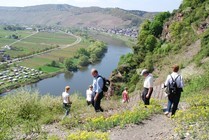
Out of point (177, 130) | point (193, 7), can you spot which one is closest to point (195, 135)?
point (177, 130)

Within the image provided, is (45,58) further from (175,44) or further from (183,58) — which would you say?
(183,58)

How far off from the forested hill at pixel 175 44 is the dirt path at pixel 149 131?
39.4ft

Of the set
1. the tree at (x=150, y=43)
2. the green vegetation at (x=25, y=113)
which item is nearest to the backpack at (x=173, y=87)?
the green vegetation at (x=25, y=113)

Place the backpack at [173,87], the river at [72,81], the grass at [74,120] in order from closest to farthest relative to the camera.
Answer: the grass at [74,120], the backpack at [173,87], the river at [72,81]

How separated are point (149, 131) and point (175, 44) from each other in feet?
86.5

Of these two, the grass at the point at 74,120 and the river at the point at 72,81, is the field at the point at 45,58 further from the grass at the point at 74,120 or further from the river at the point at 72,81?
the grass at the point at 74,120

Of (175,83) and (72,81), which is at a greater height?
(175,83)

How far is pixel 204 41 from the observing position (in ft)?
94.5

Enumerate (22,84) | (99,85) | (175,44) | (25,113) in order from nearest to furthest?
(99,85), (25,113), (175,44), (22,84)

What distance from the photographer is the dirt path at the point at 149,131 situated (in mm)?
9969

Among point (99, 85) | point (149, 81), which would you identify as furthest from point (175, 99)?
point (99, 85)

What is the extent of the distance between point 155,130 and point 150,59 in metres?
26.1

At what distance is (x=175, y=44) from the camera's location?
35.9m

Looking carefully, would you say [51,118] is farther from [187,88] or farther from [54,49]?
[54,49]
